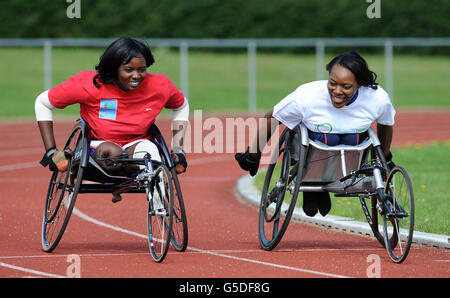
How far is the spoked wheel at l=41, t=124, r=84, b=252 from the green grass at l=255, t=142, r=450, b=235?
284 cm

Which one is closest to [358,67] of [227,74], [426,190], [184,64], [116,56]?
[116,56]

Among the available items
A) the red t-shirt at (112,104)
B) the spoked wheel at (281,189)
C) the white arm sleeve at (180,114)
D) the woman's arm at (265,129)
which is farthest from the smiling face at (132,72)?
the spoked wheel at (281,189)

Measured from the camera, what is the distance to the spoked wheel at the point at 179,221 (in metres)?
7.05

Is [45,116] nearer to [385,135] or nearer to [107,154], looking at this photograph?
[107,154]

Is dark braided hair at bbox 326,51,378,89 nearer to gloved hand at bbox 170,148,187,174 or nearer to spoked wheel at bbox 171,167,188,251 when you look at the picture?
gloved hand at bbox 170,148,187,174

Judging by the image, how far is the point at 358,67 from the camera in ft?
23.6

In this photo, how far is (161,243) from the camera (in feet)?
25.4

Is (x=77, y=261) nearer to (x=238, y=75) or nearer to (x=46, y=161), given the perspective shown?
(x=46, y=161)

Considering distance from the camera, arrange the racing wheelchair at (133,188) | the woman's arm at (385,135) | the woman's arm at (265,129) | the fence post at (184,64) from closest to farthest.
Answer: the racing wheelchair at (133,188) → the woman's arm at (385,135) → the woman's arm at (265,129) → the fence post at (184,64)

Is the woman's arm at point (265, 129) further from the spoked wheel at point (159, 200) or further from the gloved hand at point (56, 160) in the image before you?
the gloved hand at point (56, 160)

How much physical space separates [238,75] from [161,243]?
29.2m

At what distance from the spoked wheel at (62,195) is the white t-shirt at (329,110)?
5.05 feet

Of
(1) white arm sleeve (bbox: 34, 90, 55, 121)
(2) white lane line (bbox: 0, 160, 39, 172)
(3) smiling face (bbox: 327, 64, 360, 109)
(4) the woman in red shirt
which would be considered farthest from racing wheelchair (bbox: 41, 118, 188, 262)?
(2) white lane line (bbox: 0, 160, 39, 172)
